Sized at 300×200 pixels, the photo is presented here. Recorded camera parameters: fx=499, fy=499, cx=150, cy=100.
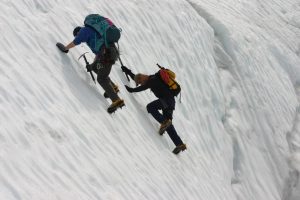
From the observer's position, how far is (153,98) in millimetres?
12016

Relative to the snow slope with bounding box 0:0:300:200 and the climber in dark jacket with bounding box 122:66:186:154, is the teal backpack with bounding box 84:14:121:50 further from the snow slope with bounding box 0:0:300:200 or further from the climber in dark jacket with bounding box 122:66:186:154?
the climber in dark jacket with bounding box 122:66:186:154

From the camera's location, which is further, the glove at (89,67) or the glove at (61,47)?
the glove at (61,47)

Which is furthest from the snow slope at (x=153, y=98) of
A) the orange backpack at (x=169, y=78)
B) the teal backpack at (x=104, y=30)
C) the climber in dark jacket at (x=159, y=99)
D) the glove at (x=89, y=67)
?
the orange backpack at (x=169, y=78)

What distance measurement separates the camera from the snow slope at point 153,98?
697 centimetres

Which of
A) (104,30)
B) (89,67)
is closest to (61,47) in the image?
(89,67)

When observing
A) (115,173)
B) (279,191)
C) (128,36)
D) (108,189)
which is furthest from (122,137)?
(279,191)

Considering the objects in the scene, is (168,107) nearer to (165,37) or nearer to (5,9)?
(5,9)

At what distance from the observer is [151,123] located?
1094 centimetres

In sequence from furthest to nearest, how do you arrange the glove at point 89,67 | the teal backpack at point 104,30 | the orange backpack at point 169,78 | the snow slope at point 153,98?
the orange backpack at point 169,78, the glove at point 89,67, the teal backpack at point 104,30, the snow slope at point 153,98

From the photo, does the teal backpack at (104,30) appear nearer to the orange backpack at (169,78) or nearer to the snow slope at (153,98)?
the snow slope at (153,98)

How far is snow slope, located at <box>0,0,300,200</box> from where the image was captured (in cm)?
697

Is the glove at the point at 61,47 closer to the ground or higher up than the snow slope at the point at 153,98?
higher up

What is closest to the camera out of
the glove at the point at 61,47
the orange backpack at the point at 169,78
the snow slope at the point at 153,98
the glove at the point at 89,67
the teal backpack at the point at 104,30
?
the snow slope at the point at 153,98

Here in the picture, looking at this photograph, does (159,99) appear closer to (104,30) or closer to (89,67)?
(89,67)
